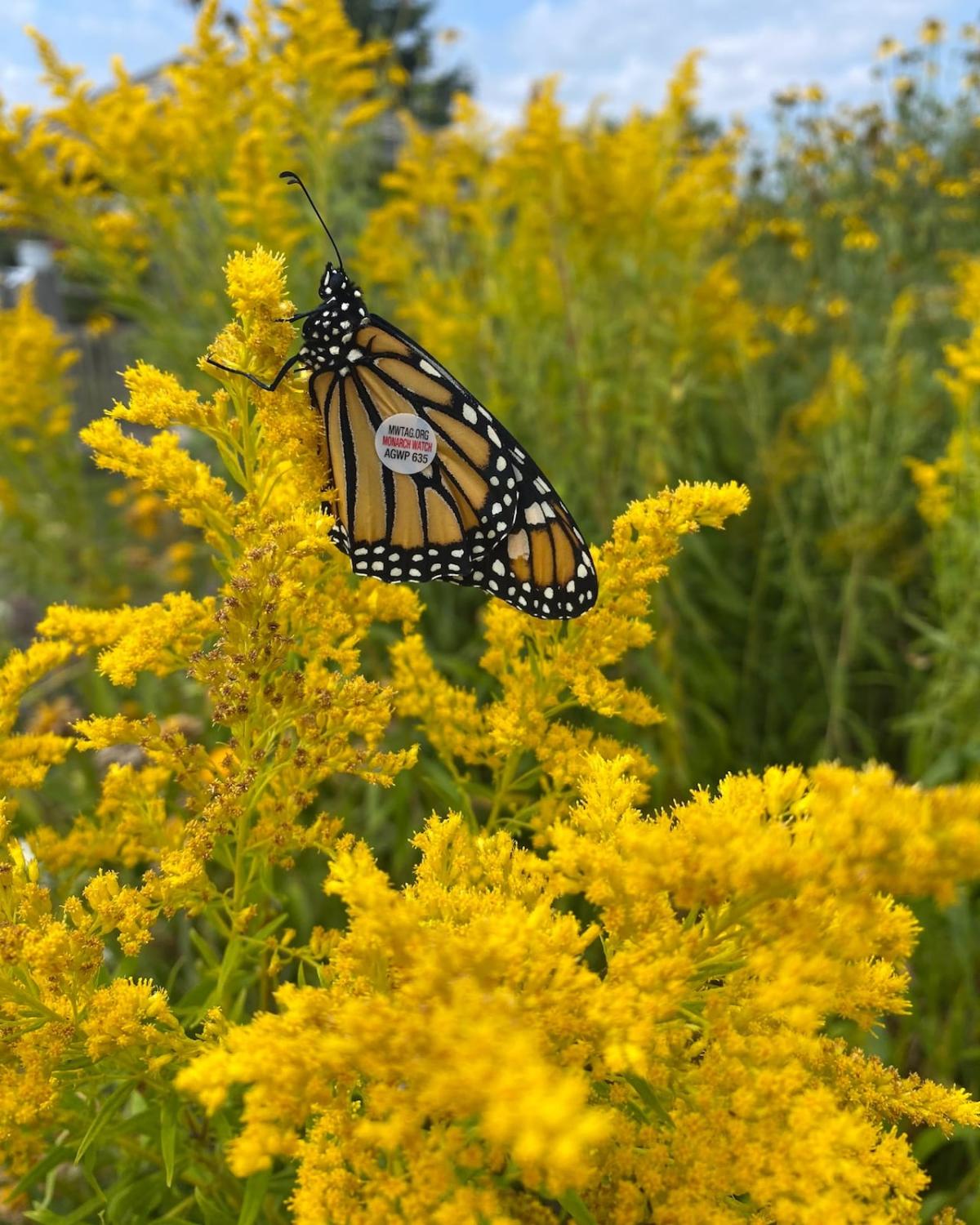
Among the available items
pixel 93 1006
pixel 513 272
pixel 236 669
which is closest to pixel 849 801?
pixel 236 669

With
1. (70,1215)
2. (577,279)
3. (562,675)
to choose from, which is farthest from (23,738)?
(577,279)

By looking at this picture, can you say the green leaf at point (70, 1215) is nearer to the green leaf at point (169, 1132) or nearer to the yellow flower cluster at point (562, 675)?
the green leaf at point (169, 1132)

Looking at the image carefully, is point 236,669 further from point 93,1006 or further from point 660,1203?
point 660,1203

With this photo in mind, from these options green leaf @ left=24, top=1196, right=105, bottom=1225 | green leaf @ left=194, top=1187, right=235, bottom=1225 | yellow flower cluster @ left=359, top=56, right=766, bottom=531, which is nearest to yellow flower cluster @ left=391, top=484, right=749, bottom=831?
green leaf @ left=194, top=1187, right=235, bottom=1225

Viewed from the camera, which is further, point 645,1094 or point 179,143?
point 179,143

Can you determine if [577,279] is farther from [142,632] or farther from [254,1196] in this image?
[254,1196]

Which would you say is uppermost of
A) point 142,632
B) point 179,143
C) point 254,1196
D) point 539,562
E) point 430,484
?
point 179,143

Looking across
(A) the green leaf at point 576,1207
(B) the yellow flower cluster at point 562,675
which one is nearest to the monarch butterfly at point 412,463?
(B) the yellow flower cluster at point 562,675
